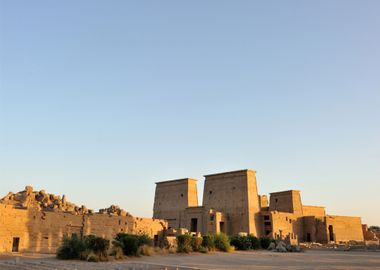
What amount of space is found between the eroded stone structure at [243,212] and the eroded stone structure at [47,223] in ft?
35.3

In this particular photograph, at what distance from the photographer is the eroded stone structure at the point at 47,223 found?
24.2 m

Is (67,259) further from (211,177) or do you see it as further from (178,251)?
(211,177)

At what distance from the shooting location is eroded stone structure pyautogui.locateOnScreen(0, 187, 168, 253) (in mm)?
24250

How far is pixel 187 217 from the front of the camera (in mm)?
45938

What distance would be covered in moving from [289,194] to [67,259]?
35.8m

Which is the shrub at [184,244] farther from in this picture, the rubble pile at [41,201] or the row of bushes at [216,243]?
the rubble pile at [41,201]

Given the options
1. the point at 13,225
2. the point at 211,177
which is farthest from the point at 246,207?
the point at 13,225

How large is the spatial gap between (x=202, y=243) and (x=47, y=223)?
435 inches

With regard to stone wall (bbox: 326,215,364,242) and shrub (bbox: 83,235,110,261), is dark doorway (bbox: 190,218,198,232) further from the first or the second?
shrub (bbox: 83,235,110,261)

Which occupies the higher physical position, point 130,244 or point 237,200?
point 237,200

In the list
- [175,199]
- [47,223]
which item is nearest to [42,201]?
[47,223]

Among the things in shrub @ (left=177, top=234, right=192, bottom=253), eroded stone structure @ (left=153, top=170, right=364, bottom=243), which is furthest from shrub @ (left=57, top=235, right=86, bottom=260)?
eroded stone structure @ (left=153, top=170, right=364, bottom=243)

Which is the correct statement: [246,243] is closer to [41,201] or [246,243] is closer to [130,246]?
[130,246]

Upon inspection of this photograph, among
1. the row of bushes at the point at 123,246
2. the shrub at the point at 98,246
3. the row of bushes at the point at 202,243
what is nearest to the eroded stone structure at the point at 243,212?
the row of bushes at the point at 202,243
